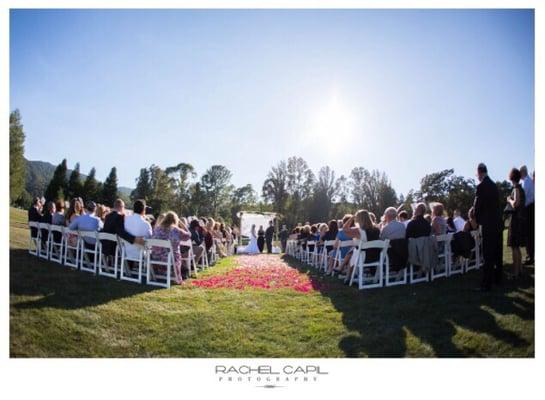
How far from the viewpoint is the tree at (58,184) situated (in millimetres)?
5466

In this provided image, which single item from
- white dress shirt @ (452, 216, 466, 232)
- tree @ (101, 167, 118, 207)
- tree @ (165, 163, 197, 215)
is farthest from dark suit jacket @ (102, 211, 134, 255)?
tree @ (165, 163, 197, 215)

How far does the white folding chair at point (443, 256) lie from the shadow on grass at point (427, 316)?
87 centimetres

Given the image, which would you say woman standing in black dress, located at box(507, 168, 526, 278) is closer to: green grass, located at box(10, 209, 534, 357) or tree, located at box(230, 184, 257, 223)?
green grass, located at box(10, 209, 534, 357)

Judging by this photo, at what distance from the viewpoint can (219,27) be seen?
14.8 feet

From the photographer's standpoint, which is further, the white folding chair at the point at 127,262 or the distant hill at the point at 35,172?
Result: the white folding chair at the point at 127,262

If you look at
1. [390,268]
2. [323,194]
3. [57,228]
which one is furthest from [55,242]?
[323,194]

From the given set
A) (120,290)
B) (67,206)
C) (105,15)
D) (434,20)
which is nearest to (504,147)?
(434,20)

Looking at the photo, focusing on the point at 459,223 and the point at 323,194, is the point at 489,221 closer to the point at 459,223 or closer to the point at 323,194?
the point at 459,223

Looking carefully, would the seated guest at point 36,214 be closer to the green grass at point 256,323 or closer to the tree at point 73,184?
the tree at point 73,184

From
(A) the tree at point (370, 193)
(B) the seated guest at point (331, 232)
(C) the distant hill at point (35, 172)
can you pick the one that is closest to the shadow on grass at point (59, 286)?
(C) the distant hill at point (35, 172)

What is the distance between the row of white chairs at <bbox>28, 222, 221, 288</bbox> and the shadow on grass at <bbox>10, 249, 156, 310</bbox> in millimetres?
322

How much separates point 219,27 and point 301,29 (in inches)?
43.4

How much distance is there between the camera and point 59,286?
487cm
